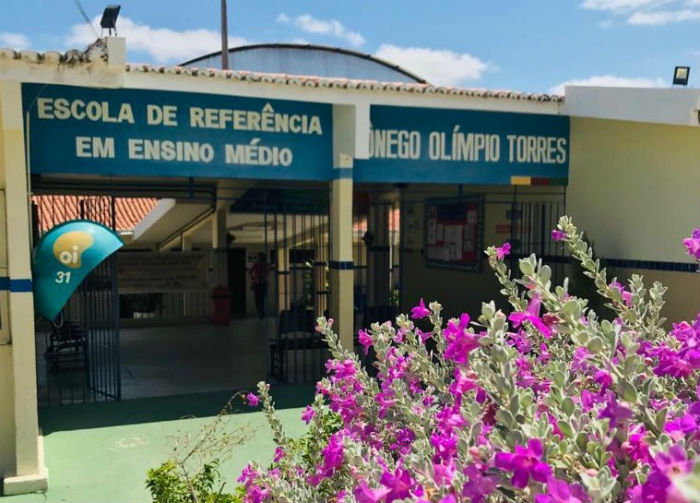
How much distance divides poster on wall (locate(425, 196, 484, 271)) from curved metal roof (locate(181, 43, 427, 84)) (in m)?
16.0

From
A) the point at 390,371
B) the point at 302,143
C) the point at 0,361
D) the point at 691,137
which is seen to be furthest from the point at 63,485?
the point at 691,137

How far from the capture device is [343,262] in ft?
25.3

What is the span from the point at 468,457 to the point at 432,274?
36.1 ft

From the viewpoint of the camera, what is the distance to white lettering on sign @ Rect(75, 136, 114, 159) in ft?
21.4

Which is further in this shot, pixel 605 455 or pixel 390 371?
pixel 390 371

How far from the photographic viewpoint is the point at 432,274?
12.6 m

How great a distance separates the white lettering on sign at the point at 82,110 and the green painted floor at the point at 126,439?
318 centimetres

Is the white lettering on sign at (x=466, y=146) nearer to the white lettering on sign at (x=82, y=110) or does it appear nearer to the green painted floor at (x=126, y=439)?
the white lettering on sign at (x=82, y=110)

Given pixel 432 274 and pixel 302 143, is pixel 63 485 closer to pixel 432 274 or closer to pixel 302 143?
pixel 302 143

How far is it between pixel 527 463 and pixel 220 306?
1317 centimetres

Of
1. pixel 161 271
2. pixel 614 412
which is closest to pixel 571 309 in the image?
pixel 614 412

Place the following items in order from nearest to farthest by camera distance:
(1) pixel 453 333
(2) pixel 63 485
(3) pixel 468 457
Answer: (3) pixel 468 457, (1) pixel 453 333, (2) pixel 63 485

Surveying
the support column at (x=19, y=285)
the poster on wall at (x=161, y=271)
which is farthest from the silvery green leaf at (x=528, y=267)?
the poster on wall at (x=161, y=271)

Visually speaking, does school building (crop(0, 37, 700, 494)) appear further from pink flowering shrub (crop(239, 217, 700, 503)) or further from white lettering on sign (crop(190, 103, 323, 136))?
pink flowering shrub (crop(239, 217, 700, 503))
